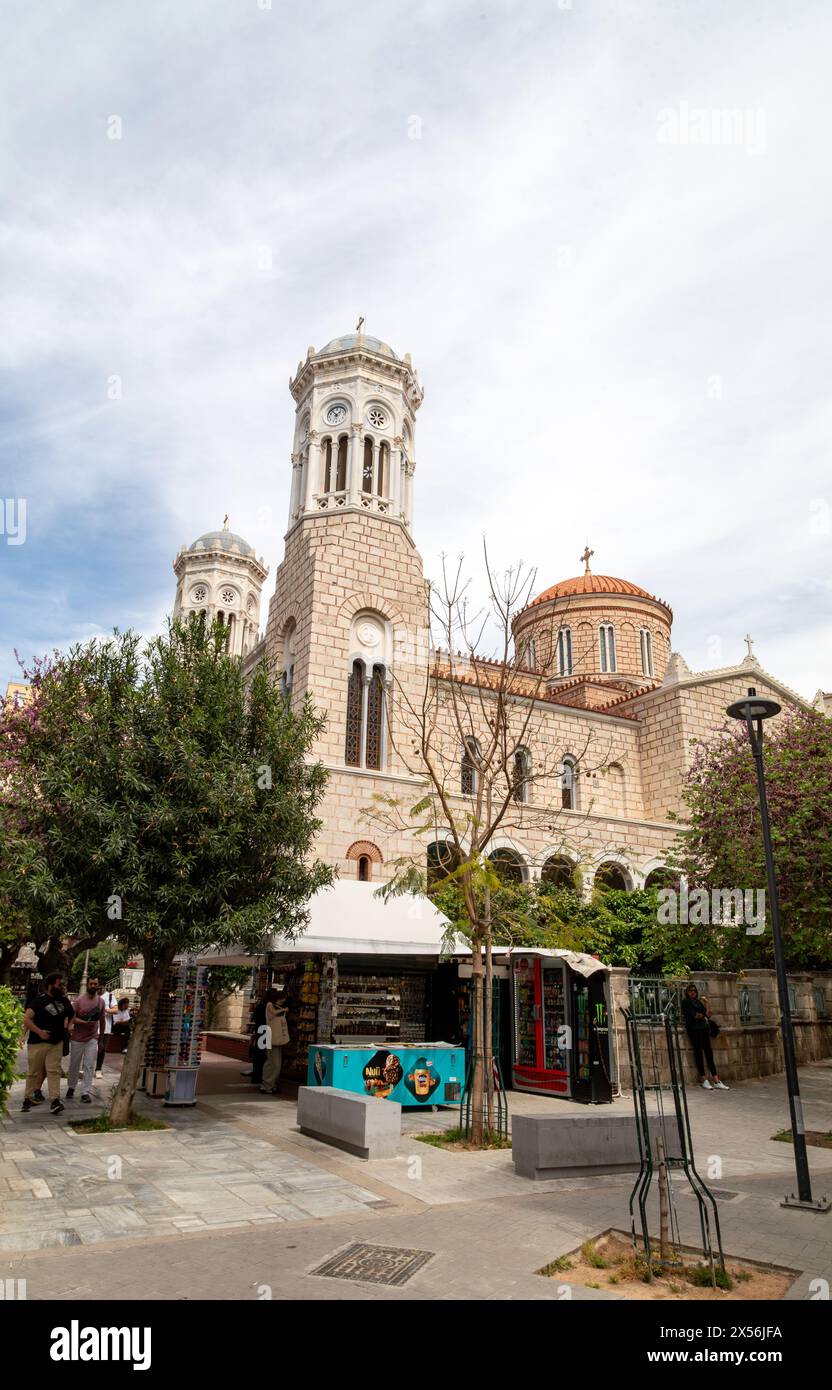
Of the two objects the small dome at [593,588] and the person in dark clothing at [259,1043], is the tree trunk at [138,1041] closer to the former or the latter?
the person in dark clothing at [259,1043]

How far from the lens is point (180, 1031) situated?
1396 cm

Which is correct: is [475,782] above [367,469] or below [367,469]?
below

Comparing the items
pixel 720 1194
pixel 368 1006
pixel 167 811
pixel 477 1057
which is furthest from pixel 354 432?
pixel 720 1194

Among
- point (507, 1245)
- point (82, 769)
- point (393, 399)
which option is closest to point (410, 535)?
point (393, 399)

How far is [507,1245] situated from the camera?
6.73 meters

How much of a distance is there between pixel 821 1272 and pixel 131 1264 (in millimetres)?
4801

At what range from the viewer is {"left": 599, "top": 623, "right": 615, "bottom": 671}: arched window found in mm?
39938

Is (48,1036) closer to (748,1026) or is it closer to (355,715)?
(748,1026)

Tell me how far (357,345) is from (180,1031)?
22.5 metres

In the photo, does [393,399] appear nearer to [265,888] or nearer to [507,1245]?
[265,888]

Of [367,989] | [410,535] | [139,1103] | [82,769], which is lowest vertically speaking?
[139,1103]

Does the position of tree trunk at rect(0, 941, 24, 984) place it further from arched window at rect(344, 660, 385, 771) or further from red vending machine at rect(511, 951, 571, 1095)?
red vending machine at rect(511, 951, 571, 1095)

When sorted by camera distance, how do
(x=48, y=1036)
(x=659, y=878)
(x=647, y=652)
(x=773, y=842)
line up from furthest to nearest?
(x=647, y=652), (x=659, y=878), (x=773, y=842), (x=48, y=1036)
